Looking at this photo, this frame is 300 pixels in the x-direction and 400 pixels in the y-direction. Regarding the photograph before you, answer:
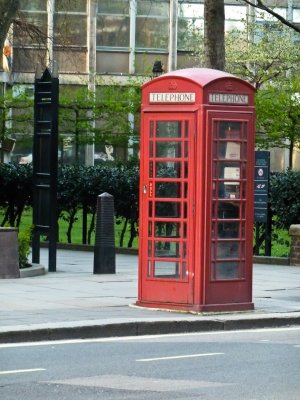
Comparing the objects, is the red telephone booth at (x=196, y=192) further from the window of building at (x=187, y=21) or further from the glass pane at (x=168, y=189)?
the window of building at (x=187, y=21)

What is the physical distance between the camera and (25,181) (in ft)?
89.1

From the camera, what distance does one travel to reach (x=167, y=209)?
552 inches

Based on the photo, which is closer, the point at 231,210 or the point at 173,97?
the point at 173,97

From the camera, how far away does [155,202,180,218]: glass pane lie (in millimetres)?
13941

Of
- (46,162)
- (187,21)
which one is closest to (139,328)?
(46,162)

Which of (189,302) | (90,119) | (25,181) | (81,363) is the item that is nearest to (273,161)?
(90,119)

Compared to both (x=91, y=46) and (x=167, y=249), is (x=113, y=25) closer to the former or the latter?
(x=91, y=46)

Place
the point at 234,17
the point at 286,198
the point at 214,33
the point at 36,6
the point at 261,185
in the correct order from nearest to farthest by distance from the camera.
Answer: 1. the point at 214,33
2. the point at 261,185
3. the point at 286,198
4. the point at 36,6
5. the point at 234,17

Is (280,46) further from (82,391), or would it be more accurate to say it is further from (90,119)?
(82,391)

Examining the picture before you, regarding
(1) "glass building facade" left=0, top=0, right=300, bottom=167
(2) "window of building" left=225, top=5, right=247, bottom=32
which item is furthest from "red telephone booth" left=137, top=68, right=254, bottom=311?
(2) "window of building" left=225, top=5, right=247, bottom=32

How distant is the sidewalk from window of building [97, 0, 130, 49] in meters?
38.3

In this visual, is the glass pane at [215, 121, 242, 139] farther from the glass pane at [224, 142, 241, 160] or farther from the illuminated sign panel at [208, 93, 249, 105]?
the illuminated sign panel at [208, 93, 249, 105]

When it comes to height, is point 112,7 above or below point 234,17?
above

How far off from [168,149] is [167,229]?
97cm
